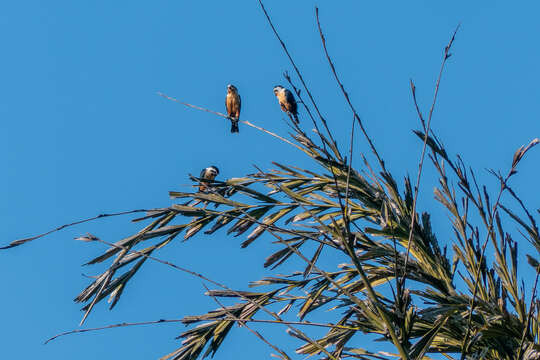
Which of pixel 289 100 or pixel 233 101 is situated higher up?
pixel 233 101

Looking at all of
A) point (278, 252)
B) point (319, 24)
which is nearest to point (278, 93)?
point (278, 252)

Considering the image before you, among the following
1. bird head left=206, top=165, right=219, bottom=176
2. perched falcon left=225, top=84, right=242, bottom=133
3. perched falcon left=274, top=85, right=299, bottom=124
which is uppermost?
perched falcon left=225, top=84, right=242, bottom=133

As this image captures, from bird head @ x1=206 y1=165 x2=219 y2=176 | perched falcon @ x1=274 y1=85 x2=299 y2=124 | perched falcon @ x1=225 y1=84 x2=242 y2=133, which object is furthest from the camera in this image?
perched falcon @ x1=225 y1=84 x2=242 y2=133

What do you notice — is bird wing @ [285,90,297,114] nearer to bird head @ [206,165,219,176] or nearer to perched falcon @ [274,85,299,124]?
perched falcon @ [274,85,299,124]

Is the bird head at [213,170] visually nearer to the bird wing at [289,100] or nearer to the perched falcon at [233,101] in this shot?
the perched falcon at [233,101]

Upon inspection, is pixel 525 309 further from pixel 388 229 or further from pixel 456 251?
pixel 388 229

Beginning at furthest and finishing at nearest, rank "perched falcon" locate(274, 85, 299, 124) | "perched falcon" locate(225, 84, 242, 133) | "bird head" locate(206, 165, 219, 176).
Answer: "perched falcon" locate(225, 84, 242, 133) → "bird head" locate(206, 165, 219, 176) → "perched falcon" locate(274, 85, 299, 124)

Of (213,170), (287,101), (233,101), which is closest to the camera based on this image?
(287,101)

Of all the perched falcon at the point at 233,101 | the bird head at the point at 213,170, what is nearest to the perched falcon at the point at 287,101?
the bird head at the point at 213,170

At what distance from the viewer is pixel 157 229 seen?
3.98 m

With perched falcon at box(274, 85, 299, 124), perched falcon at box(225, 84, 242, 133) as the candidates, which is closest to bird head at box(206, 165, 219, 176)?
perched falcon at box(225, 84, 242, 133)

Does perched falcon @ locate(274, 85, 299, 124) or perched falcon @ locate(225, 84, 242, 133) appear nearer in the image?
perched falcon @ locate(274, 85, 299, 124)

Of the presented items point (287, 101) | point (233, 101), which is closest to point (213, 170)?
point (233, 101)

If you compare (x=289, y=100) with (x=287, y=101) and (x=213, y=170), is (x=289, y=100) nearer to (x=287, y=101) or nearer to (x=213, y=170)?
(x=287, y=101)
